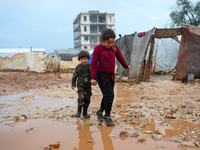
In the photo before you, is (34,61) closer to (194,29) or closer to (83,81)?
(194,29)

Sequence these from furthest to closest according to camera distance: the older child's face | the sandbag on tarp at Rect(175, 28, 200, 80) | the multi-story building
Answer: the multi-story building, the sandbag on tarp at Rect(175, 28, 200, 80), the older child's face

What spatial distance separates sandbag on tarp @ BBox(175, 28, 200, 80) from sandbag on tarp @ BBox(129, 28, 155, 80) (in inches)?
59.1

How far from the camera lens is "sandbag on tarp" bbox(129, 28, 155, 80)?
7926 millimetres

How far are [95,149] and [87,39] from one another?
146ft

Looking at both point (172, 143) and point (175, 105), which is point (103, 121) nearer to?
point (172, 143)

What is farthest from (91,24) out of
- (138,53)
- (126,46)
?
A: (138,53)

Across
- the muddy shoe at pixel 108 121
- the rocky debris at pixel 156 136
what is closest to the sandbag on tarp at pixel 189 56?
the muddy shoe at pixel 108 121

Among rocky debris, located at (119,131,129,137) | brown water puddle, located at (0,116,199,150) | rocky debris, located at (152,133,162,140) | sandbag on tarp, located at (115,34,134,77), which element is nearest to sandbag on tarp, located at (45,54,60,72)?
sandbag on tarp, located at (115,34,134,77)

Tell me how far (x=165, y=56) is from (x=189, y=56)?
572 cm

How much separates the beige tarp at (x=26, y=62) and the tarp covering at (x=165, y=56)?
9.93 m

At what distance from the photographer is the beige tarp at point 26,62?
16.5 m

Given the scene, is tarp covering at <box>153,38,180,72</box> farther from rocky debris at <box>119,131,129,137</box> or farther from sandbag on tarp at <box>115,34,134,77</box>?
rocky debris at <box>119,131,129,137</box>

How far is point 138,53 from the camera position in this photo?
8.45 meters

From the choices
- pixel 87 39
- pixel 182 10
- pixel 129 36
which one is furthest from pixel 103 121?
pixel 87 39
